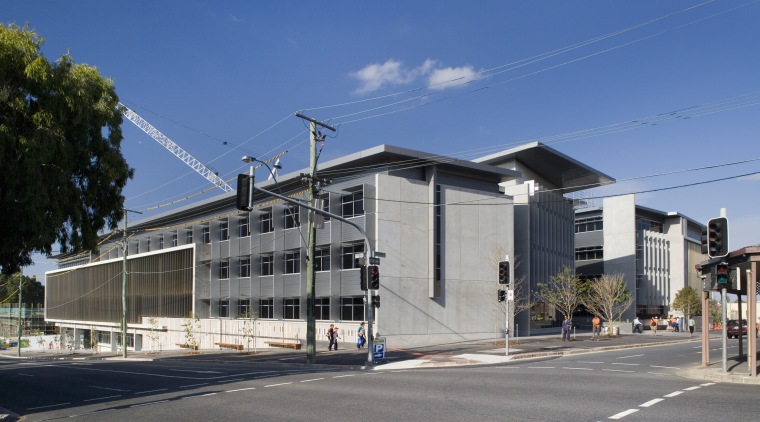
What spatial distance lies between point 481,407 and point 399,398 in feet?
7.72

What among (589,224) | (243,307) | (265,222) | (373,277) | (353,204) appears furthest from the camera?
(589,224)

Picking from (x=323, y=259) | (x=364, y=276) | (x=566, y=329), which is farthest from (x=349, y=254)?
(x=364, y=276)

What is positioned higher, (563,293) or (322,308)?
(563,293)

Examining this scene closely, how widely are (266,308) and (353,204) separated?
46.8ft

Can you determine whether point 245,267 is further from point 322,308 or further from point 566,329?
point 566,329

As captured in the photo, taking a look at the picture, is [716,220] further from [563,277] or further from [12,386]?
[563,277]

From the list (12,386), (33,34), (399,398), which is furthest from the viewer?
(12,386)

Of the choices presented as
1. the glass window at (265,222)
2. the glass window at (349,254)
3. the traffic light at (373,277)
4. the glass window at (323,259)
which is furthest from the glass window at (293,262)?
the traffic light at (373,277)

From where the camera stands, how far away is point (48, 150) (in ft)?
52.3

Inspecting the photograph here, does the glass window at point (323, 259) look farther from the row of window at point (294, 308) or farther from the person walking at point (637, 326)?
Result: the person walking at point (637, 326)

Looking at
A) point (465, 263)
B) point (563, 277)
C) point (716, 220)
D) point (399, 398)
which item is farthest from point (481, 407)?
point (563, 277)

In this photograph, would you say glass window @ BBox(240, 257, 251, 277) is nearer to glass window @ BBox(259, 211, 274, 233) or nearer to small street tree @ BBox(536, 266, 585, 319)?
glass window @ BBox(259, 211, 274, 233)

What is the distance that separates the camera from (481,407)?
43.5 feet

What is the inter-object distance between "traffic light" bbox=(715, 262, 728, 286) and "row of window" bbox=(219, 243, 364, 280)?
22.0 meters
